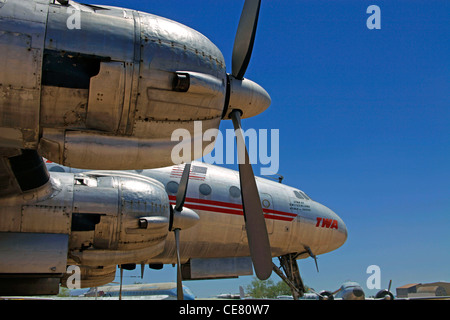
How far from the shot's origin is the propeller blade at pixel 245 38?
6984 millimetres

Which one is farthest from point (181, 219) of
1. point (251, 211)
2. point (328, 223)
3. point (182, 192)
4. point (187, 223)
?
point (328, 223)

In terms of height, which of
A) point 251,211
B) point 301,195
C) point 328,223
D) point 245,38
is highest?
point 245,38

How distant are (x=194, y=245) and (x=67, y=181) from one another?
6678 mm

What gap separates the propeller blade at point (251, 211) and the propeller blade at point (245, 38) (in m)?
0.77

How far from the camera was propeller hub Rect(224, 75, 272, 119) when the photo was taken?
7266mm

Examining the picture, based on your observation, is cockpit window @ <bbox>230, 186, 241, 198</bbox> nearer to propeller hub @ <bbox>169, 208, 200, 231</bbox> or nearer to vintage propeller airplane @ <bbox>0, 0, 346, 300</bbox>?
propeller hub @ <bbox>169, 208, 200, 231</bbox>

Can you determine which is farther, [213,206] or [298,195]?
[298,195]

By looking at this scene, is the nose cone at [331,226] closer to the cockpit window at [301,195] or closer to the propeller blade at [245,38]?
the cockpit window at [301,195]

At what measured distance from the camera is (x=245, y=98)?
741cm

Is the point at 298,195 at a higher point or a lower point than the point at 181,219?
lower

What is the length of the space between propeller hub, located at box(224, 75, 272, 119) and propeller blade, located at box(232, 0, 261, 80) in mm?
163

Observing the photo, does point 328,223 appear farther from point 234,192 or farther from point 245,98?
point 245,98

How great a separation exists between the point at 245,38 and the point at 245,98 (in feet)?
3.31

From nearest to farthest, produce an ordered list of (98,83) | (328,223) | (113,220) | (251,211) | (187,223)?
(98,83)
(251,211)
(113,220)
(187,223)
(328,223)
